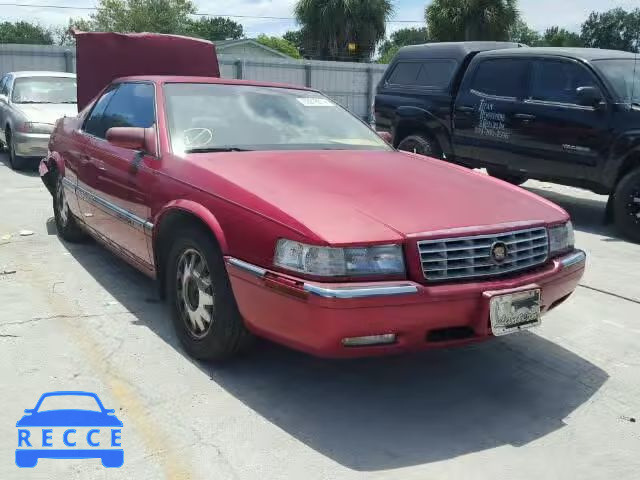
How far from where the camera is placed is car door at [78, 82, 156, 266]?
414 cm

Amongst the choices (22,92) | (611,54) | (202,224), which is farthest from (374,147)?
(22,92)

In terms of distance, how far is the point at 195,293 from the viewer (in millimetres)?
3629

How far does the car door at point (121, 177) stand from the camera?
414 cm

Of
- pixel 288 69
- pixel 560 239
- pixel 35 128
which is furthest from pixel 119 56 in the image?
pixel 288 69

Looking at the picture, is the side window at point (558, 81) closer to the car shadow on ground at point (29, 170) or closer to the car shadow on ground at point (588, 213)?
the car shadow on ground at point (588, 213)

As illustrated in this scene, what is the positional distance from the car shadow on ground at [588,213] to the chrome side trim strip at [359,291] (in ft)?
15.7

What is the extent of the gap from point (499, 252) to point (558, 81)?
5167mm

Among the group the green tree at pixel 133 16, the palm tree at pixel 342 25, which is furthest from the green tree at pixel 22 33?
the palm tree at pixel 342 25

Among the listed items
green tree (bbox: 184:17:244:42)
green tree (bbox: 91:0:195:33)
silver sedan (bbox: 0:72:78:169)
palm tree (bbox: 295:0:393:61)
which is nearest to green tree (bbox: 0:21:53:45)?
green tree (bbox: 184:17:244:42)

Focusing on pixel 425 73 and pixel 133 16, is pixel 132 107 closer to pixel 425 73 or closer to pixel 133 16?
pixel 425 73

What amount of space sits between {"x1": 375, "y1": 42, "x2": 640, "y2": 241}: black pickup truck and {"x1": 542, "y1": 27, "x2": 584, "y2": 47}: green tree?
4709 centimetres

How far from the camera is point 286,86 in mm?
4934

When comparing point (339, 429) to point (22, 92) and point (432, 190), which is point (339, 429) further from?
point (22, 92)

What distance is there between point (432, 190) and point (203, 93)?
1.73m
